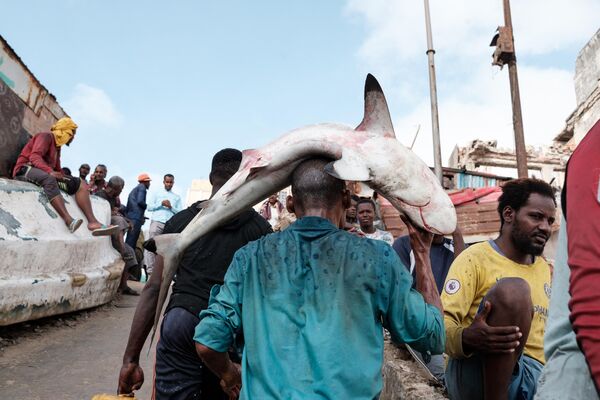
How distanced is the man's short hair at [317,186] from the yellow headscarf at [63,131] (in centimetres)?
527

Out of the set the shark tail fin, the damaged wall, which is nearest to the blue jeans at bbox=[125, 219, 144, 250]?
the shark tail fin

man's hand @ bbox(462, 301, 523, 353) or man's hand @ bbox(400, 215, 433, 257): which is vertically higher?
man's hand @ bbox(400, 215, 433, 257)

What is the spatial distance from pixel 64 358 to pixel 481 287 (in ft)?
11.6

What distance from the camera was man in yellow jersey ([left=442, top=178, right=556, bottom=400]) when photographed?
6.43 feet

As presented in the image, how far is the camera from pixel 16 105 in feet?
19.2

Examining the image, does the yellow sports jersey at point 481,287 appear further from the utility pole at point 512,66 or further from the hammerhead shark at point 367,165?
the utility pole at point 512,66

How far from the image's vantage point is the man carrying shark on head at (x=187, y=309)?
2217 millimetres

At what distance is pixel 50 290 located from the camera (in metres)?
4.73

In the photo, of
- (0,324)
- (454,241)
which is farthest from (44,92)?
(454,241)

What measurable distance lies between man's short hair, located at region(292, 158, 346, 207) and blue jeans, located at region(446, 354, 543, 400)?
102cm

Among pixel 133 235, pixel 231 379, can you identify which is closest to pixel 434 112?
pixel 133 235

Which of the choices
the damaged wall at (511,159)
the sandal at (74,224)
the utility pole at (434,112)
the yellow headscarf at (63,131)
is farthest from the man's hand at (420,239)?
the damaged wall at (511,159)

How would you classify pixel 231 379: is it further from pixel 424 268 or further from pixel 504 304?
pixel 504 304

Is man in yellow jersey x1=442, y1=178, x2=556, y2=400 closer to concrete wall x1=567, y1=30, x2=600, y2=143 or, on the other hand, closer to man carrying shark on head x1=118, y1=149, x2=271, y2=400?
man carrying shark on head x1=118, y1=149, x2=271, y2=400
